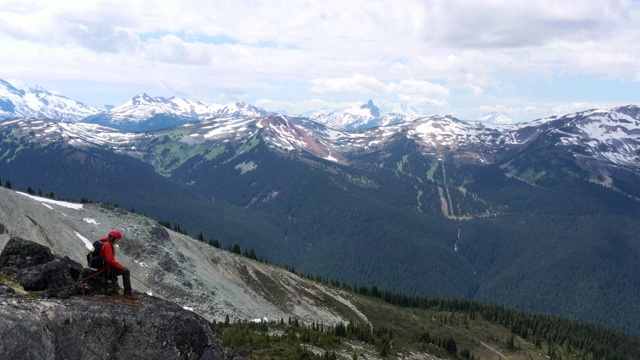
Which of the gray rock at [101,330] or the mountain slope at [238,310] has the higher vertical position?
the gray rock at [101,330]

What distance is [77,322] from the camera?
66.6 feet

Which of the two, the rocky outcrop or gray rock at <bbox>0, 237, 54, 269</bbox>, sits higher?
gray rock at <bbox>0, 237, 54, 269</bbox>

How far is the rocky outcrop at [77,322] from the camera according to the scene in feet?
58.5

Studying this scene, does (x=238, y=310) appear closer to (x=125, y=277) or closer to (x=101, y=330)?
(x=125, y=277)

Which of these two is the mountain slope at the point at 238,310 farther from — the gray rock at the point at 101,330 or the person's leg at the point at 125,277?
the person's leg at the point at 125,277

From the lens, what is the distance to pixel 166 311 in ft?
77.2

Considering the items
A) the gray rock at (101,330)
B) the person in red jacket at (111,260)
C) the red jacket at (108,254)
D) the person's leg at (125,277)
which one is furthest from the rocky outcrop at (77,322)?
the red jacket at (108,254)

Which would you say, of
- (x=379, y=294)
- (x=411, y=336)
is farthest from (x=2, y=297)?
(x=379, y=294)

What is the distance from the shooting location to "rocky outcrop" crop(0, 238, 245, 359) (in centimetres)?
1784

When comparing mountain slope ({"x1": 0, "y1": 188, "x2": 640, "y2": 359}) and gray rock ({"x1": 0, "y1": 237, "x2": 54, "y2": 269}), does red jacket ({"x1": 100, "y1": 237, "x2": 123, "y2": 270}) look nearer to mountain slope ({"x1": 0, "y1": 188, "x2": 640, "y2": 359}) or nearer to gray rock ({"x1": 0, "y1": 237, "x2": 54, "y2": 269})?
mountain slope ({"x1": 0, "y1": 188, "x2": 640, "y2": 359})

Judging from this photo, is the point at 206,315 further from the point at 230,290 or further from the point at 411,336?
the point at 411,336

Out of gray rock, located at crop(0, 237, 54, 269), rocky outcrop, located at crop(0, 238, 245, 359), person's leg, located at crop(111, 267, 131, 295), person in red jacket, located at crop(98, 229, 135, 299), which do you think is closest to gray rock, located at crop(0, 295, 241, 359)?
rocky outcrop, located at crop(0, 238, 245, 359)

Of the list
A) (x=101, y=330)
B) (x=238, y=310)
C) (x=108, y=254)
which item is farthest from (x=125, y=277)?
(x=238, y=310)

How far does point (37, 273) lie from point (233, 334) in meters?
32.2
